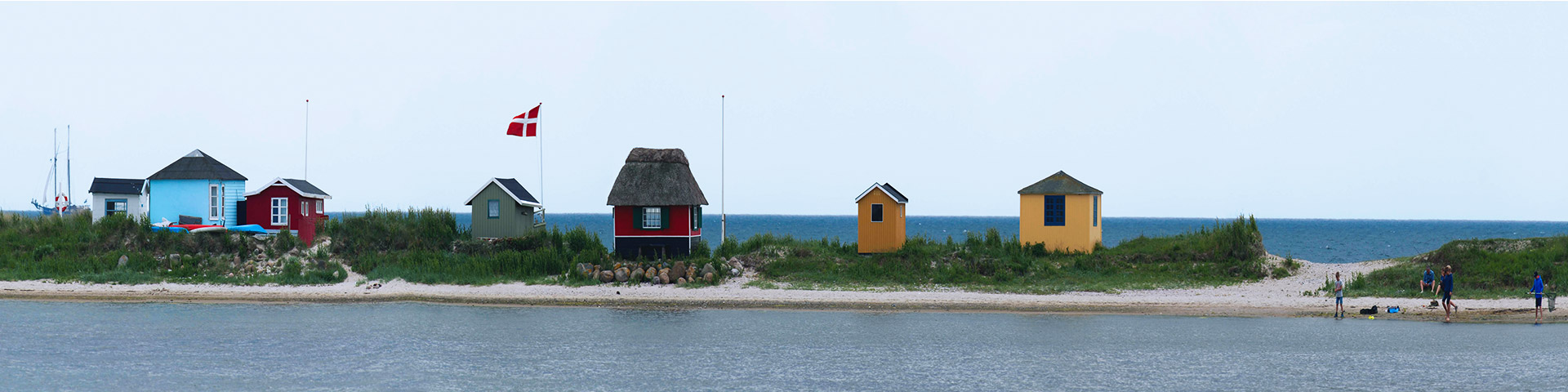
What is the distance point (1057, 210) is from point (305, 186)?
1131 inches

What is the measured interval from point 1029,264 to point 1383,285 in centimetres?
1023

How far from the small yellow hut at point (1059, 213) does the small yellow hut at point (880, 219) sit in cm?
424

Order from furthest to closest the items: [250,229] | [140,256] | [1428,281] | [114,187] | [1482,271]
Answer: [114,187] → [250,229] → [140,256] → [1482,271] → [1428,281]

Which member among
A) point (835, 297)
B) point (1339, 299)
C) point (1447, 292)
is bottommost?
point (835, 297)

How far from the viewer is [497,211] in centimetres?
3941

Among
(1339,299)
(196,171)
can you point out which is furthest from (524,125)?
(1339,299)

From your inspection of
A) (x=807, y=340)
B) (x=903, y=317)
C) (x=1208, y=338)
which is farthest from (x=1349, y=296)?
(x=807, y=340)

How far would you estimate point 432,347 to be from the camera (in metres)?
25.9

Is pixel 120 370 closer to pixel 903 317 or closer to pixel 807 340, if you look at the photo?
pixel 807 340

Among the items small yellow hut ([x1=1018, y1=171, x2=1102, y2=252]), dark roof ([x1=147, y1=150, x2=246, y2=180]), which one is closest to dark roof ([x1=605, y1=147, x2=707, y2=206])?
small yellow hut ([x1=1018, y1=171, x2=1102, y2=252])

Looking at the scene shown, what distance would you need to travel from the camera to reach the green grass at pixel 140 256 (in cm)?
3722

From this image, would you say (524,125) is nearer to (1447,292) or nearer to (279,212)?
(279,212)

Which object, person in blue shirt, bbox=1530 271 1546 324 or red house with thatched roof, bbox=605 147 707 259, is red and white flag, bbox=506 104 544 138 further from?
person in blue shirt, bbox=1530 271 1546 324

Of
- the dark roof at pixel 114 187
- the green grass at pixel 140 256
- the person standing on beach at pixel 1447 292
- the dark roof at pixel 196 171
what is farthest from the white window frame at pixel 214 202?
the person standing on beach at pixel 1447 292
